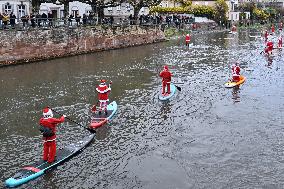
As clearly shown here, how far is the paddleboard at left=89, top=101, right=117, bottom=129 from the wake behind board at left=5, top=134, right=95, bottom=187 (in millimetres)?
1844

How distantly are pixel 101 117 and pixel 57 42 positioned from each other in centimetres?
1886

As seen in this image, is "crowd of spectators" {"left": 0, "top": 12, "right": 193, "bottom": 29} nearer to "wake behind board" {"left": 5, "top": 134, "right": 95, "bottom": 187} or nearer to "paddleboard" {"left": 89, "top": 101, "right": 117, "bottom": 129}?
"paddleboard" {"left": 89, "top": 101, "right": 117, "bottom": 129}

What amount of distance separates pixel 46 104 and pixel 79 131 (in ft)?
14.9

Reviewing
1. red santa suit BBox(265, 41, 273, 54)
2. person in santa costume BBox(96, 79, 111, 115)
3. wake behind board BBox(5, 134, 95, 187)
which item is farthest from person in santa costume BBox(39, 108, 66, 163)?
red santa suit BBox(265, 41, 273, 54)

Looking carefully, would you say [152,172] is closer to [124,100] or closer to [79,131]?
[79,131]

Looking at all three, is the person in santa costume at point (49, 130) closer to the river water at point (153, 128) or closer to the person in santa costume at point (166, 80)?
the river water at point (153, 128)

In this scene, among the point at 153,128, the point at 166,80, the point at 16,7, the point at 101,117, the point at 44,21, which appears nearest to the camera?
the point at 153,128

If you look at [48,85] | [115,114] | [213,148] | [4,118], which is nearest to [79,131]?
[115,114]

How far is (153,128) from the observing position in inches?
626

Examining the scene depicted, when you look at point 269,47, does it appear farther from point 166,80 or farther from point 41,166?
point 41,166

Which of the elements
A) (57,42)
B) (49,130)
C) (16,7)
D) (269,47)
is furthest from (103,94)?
(16,7)

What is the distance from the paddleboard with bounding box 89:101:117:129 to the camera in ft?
52.1

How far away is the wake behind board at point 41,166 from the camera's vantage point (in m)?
11.1

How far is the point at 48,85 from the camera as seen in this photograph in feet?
78.0
